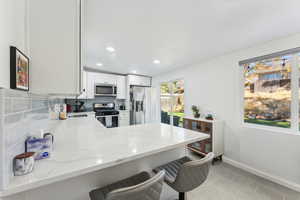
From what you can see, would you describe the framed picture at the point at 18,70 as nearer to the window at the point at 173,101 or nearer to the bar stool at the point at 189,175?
the bar stool at the point at 189,175

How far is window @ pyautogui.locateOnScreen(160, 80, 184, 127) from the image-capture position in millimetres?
3705

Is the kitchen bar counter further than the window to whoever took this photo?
No

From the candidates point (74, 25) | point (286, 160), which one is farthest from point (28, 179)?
point (286, 160)

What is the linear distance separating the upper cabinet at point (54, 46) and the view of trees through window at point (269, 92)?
2.86 metres

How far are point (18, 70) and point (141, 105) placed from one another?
4122mm

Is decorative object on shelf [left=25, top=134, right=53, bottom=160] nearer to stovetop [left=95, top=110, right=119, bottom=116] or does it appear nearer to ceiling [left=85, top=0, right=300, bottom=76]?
ceiling [left=85, top=0, right=300, bottom=76]

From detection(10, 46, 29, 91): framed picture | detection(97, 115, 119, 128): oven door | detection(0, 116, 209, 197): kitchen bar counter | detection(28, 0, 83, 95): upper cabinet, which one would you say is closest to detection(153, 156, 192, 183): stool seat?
detection(0, 116, 209, 197): kitchen bar counter

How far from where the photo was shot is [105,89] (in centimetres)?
418

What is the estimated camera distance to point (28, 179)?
1.87 feet

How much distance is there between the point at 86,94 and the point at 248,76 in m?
4.33

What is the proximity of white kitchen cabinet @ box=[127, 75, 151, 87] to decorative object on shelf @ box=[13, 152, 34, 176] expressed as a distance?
3977 millimetres

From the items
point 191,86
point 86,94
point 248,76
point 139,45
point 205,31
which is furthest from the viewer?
point 86,94

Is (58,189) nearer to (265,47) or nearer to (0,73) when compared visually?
(0,73)

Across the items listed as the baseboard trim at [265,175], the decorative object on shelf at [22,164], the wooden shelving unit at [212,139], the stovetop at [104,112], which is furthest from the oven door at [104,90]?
the baseboard trim at [265,175]
